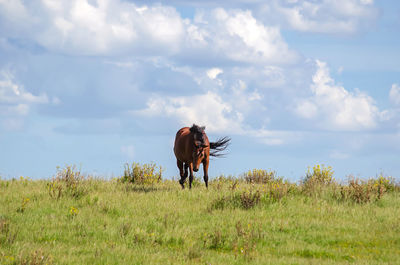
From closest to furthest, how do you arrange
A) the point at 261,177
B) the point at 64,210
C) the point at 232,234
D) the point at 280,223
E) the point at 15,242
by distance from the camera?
the point at 15,242 → the point at 232,234 → the point at 280,223 → the point at 64,210 → the point at 261,177

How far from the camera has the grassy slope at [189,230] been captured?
29.0 ft

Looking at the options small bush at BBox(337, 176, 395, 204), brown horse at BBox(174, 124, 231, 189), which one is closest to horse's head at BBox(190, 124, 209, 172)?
brown horse at BBox(174, 124, 231, 189)

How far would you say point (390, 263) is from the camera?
8.80 m

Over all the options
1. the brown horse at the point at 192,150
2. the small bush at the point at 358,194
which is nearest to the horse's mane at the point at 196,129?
the brown horse at the point at 192,150

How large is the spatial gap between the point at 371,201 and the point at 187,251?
790 centimetres

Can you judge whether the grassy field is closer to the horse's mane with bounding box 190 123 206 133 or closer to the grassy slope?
the grassy slope

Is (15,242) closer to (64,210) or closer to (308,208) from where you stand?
(64,210)

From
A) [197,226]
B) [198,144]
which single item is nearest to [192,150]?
[198,144]

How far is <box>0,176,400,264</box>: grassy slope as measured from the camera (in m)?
8.84

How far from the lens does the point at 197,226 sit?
11.2 m

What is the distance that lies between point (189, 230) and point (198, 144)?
5750 millimetres

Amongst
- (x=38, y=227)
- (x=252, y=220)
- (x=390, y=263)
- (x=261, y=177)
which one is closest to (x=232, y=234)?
(x=252, y=220)

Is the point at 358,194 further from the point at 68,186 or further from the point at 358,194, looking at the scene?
the point at 68,186

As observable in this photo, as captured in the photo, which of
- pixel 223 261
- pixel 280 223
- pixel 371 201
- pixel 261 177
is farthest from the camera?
pixel 261 177
